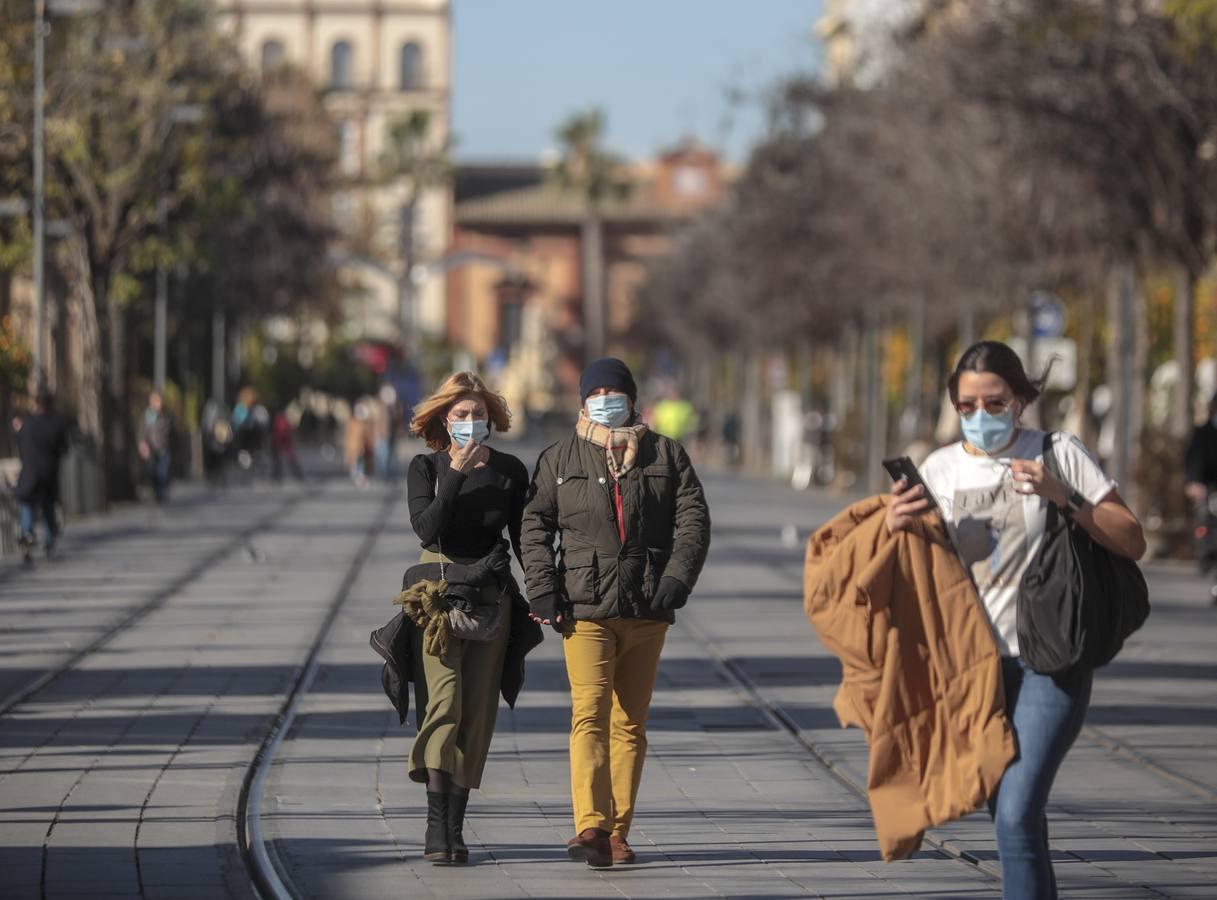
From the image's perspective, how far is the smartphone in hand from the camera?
6484 mm

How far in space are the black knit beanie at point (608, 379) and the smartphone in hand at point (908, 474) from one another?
7.32 ft


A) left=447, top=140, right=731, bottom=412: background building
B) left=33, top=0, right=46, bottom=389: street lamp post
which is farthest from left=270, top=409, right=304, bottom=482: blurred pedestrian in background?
left=447, top=140, right=731, bottom=412: background building

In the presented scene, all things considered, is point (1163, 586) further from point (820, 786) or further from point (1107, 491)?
point (1107, 491)

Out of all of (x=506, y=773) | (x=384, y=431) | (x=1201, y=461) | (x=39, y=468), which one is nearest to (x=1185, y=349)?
(x=1201, y=461)

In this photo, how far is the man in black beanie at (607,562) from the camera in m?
8.55

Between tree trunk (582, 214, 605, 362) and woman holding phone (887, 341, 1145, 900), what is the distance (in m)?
109

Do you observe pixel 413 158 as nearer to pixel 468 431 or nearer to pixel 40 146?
pixel 40 146

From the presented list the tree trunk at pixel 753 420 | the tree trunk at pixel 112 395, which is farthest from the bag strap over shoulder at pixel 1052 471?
the tree trunk at pixel 753 420

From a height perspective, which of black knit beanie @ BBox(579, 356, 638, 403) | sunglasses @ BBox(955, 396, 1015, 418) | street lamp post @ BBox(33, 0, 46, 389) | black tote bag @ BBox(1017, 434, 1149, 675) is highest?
street lamp post @ BBox(33, 0, 46, 389)

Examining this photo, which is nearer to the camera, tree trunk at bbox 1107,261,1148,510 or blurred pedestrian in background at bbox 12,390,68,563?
blurred pedestrian in background at bbox 12,390,68,563

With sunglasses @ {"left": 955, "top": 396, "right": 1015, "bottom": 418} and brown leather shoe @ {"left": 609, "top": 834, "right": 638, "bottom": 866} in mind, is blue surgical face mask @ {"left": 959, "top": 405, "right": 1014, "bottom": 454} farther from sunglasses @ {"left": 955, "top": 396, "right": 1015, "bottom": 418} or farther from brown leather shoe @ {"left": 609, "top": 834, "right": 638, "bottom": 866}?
brown leather shoe @ {"left": 609, "top": 834, "right": 638, "bottom": 866}

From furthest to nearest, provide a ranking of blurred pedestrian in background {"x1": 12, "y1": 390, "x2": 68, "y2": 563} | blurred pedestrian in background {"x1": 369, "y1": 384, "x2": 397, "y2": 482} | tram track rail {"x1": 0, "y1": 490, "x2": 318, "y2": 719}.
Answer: blurred pedestrian in background {"x1": 369, "y1": 384, "x2": 397, "y2": 482}
blurred pedestrian in background {"x1": 12, "y1": 390, "x2": 68, "y2": 563}
tram track rail {"x1": 0, "y1": 490, "x2": 318, "y2": 719}

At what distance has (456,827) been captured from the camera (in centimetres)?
871

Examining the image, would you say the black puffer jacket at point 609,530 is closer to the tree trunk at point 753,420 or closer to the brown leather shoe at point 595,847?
the brown leather shoe at point 595,847
